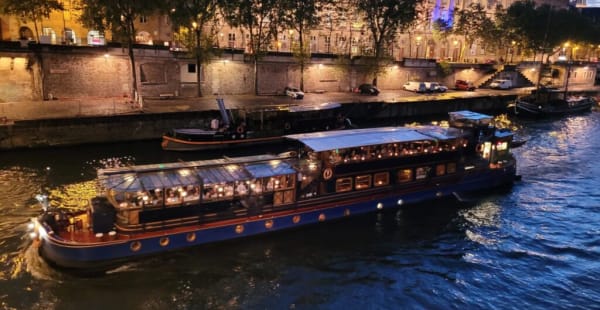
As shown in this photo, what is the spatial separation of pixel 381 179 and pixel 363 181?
1.28 meters

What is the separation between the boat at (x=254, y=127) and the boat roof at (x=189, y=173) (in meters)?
13.8

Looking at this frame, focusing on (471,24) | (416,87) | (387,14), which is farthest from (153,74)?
(471,24)

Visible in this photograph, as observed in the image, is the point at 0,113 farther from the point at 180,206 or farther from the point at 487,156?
the point at 487,156

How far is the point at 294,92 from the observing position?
5884cm

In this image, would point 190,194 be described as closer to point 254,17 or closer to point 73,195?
point 73,195

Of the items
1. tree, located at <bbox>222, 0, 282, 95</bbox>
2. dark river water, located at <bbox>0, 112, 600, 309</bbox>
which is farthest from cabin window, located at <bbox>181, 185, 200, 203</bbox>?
tree, located at <bbox>222, 0, 282, 95</bbox>

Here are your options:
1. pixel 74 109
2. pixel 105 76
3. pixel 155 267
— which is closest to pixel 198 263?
pixel 155 267

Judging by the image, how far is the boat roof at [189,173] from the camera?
20.2 metres

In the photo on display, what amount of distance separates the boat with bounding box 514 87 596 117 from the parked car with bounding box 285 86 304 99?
95.3 ft

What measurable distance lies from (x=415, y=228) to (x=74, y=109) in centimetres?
3274

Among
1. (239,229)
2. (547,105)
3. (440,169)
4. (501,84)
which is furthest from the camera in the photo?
(501,84)

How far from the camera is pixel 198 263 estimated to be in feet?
66.6

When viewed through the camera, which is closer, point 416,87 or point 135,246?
point 135,246

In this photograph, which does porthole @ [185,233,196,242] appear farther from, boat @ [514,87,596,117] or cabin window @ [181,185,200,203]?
boat @ [514,87,596,117]
